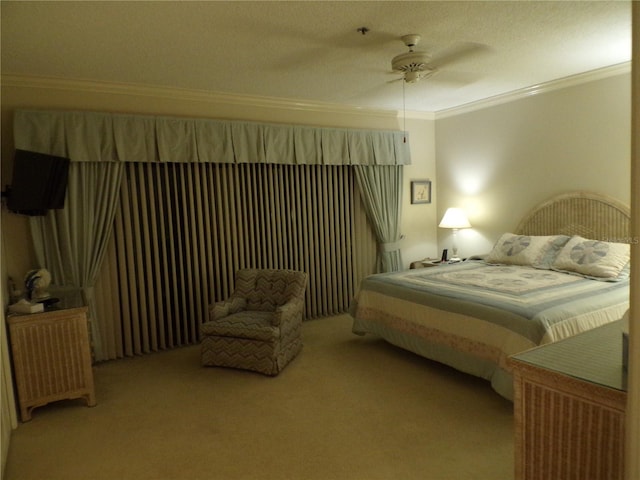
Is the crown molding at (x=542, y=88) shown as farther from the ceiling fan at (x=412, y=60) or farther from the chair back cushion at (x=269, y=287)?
the chair back cushion at (x=269, y=287)

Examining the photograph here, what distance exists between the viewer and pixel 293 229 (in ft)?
16.9

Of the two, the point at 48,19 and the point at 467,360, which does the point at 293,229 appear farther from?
the point at 48,19

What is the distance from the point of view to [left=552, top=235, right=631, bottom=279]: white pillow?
3.82m

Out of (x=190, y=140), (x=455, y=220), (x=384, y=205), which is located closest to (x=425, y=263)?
(x=455, y=220)

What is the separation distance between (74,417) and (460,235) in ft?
16.1

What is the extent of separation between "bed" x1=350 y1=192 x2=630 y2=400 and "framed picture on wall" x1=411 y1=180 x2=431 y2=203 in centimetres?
138

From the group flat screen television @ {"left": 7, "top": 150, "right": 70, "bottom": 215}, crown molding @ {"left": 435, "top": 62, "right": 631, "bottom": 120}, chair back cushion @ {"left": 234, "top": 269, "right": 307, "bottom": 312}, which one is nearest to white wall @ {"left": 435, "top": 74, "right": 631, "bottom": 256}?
crown molding @ {"left": 435, "top": 62, "right": 631, "bottom": 120}

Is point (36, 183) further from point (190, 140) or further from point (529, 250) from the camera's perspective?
point (529, 250)

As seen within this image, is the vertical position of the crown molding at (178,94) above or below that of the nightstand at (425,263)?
above

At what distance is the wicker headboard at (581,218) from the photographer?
166 inches

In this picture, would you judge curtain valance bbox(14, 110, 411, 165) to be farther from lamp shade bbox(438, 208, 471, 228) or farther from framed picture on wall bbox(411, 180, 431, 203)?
lamp shade bbox(438, 208, 471, 228)

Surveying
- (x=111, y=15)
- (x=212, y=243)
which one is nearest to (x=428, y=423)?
(x=212, y=243)

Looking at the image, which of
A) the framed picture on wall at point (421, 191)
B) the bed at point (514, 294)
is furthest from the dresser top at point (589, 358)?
the framed picture on wall at point (421, 191)

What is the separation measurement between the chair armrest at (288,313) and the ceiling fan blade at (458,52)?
238cm
